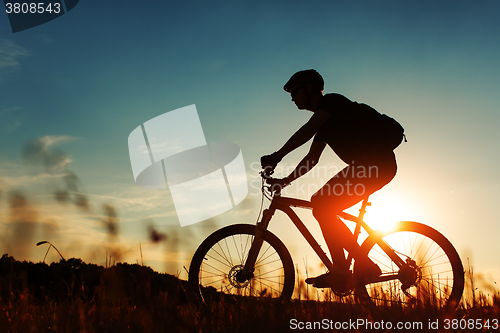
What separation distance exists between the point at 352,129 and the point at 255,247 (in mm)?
1636

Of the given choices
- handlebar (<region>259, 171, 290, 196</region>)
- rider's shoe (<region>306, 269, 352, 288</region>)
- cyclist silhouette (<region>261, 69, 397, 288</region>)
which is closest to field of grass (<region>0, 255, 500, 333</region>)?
rider's shoe (<region>306, 269, 352, 288</region>)

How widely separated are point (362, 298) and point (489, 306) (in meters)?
→ 1.11

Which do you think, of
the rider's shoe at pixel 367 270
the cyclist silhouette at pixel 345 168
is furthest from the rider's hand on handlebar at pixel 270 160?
the rider's shoe at pixel 367 270

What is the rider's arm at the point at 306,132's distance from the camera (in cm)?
360

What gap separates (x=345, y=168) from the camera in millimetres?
3758

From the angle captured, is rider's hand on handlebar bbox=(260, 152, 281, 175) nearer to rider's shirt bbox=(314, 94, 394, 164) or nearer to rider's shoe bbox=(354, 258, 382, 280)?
rider's shirt bbox=(314, 94, 394, 164)

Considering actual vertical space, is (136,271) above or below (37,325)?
above

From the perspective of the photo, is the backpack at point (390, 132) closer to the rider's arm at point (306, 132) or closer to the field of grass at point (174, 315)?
the rider's arm at point (306, 132)

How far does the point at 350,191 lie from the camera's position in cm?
373

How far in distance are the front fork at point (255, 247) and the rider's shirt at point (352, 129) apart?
1.07m

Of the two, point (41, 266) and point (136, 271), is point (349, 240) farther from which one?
point (41, 266)

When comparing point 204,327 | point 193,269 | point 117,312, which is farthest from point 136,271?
point 193,269

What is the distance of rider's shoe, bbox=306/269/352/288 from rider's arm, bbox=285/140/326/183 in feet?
3.52

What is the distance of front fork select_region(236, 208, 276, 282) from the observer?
3857mm
